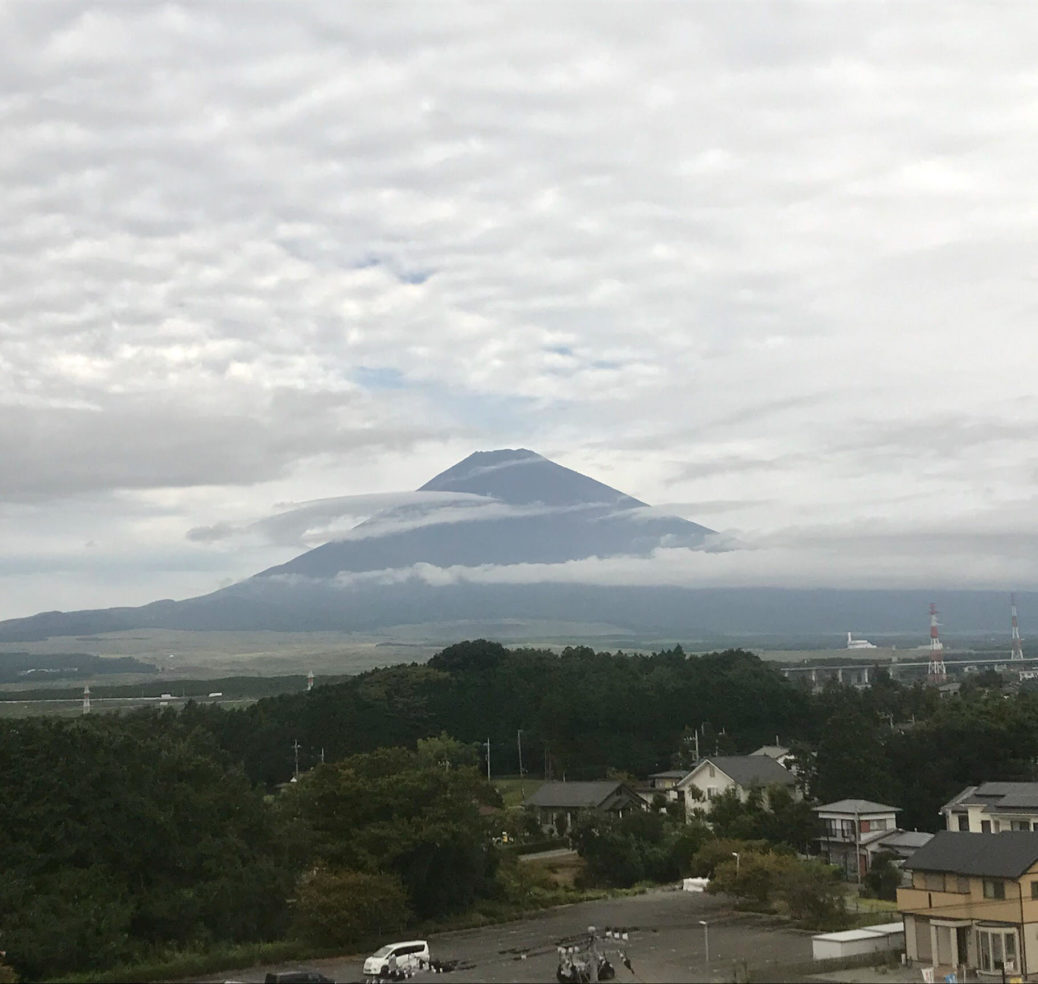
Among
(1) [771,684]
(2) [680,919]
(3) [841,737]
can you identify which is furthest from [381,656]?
(2) [680,919]

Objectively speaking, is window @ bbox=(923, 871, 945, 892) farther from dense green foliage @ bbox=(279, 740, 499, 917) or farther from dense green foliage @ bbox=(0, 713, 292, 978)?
dense green foliage @ bbox=(0, 713, 292, 978)

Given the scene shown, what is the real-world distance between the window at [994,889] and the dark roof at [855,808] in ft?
39.0

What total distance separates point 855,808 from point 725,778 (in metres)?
8.02

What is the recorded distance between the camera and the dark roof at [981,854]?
20.2 metres

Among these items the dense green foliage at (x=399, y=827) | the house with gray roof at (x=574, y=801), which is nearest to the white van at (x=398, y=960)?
the dense green foliage at (x=399, y=827)

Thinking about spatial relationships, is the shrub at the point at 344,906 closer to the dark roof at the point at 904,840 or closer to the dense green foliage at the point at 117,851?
the dense green foliage at the point at 117,851

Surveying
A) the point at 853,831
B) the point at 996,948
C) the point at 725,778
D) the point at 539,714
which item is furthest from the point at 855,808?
the point at 539,714

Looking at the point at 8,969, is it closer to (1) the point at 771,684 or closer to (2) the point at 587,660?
(1) the point at 771,684

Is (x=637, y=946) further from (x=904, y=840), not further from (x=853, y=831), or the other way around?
(x=904, y=840)

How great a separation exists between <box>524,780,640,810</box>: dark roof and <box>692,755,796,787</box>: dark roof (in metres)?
2.97

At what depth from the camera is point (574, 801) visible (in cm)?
4088

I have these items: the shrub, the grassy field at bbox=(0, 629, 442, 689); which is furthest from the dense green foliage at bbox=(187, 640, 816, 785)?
the grassy field at bbox=(0, 629, 442, 689)

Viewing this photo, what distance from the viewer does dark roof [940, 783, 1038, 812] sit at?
30750 millimetres

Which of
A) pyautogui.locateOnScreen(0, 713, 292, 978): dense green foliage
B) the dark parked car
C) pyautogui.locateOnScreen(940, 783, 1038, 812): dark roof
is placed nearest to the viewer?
the dark parked car
